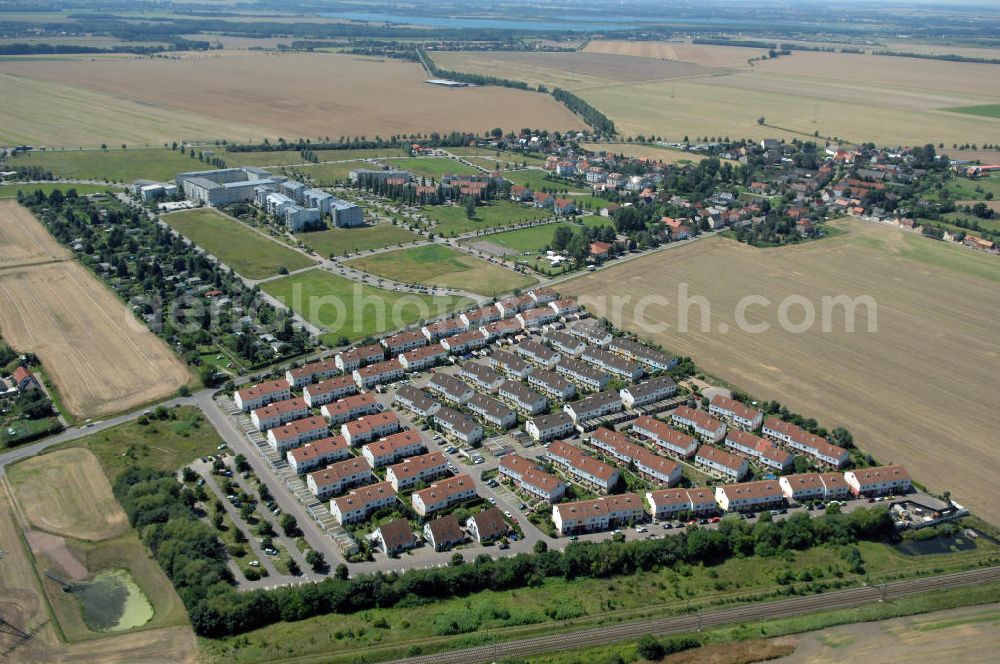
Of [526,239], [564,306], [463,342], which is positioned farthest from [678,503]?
[526,239]

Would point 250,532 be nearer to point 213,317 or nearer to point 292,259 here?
point 213,317

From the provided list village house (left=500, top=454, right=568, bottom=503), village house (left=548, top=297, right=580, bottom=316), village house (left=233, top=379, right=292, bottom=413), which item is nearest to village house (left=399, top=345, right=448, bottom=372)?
village house (left=233, top=379, right=292, bottom=413)

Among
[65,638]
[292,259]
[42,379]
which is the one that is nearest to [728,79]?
[292,259]

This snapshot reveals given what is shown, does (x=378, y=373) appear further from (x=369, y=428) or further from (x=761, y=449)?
(x=761, y=449)

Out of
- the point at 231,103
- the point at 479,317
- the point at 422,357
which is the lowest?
the point at 422,357

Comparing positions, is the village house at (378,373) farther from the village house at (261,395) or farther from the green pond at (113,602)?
the green pond at (113,602)

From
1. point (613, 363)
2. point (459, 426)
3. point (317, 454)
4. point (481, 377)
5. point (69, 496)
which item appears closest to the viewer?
point (69, 496)

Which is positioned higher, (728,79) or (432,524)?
(728,79)

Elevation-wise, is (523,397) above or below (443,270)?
below
